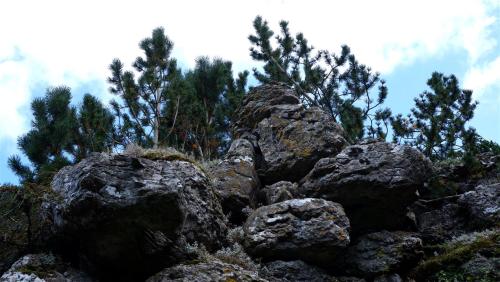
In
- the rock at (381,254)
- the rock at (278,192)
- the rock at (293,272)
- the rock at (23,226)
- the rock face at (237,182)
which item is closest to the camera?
the rock at (23,226)

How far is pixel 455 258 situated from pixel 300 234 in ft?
11.3

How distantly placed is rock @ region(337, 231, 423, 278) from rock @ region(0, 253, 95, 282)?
5.71 meters

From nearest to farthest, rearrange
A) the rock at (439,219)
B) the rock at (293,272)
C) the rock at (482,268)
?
the rock at (482,268) < the rock at (293,272) < the rock at (439,219)

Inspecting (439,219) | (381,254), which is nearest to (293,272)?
(381,254)

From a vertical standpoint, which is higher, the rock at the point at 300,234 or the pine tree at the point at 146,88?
the pine tree at the point at 146,88

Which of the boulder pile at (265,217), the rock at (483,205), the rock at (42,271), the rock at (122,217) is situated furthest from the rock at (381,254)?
the rock at (42,271)

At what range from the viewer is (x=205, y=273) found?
28.3 ft

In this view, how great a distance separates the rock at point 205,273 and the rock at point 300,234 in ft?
5.72

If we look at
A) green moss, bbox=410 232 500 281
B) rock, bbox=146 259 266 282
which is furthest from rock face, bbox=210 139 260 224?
green moss, bbox=410 232 500 281

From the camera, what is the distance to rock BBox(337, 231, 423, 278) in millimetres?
11117

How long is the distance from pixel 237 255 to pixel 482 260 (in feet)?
17.1

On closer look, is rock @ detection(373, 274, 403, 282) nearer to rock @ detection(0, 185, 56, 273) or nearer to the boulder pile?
Answer: the boulder pile

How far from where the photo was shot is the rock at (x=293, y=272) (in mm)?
10430

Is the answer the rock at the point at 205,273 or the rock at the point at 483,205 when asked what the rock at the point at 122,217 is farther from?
the rock at the point at 483,205
